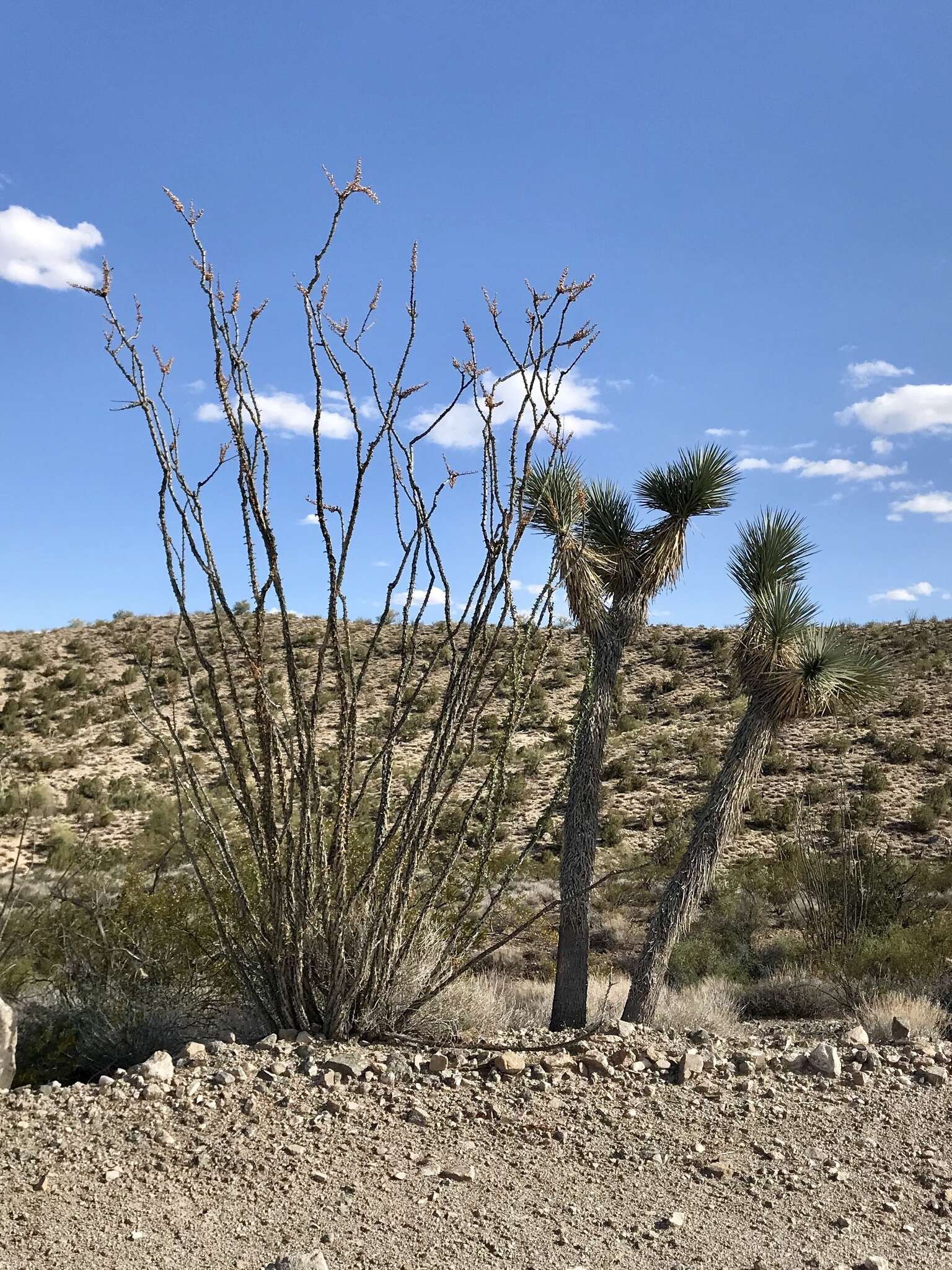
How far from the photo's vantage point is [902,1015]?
29.4 ft

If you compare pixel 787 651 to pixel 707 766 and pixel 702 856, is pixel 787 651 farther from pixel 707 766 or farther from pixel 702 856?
pixel 707 766

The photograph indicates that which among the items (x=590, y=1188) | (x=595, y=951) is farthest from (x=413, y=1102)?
(x=595, y=951)

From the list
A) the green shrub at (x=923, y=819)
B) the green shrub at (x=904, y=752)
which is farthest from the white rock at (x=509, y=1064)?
the green shrub at (x=904, y=752)

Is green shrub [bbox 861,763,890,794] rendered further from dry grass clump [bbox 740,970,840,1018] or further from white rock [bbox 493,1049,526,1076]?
white rock [bbox 493,1049,526,1076]

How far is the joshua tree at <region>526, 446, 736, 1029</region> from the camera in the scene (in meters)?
9.93

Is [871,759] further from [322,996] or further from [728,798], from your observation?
[322,996]

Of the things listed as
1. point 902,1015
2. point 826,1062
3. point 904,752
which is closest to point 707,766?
point 904,752

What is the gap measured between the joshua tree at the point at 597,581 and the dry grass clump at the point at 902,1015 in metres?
2.43

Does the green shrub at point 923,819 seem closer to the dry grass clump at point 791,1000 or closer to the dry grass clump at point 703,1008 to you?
the dry grass clump at point 791,1000

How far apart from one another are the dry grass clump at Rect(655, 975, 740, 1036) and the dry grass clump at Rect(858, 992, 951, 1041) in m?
1.11

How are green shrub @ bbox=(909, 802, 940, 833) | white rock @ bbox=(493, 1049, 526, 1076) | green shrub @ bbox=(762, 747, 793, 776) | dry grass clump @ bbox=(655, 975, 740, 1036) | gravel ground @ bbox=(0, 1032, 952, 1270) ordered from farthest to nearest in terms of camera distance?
green shrub @ bbox=(762, 747, 793, 776), green shrub @ bbox=(909, 802, 940, 833), dry grass clump @ bbox=(655, 975, 740, 1036), white rock @ bbox=(493, 1049, 526, 1076), gravel ground @ bbox=(0, 1032, 952, 1270)

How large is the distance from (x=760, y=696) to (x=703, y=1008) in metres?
3.09

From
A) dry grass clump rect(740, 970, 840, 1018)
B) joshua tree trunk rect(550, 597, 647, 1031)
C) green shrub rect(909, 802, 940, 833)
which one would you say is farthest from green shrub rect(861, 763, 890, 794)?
joshua tree trunk rect(550, 597, 647, 1031)

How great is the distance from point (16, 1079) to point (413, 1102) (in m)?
3.03
